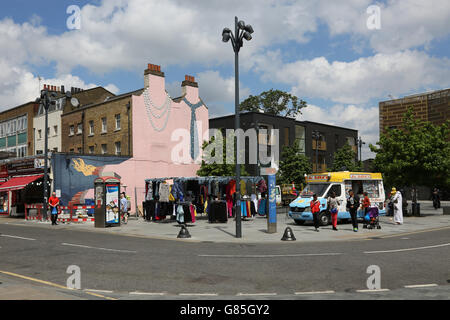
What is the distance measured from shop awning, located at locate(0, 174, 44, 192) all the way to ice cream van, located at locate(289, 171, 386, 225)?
20.3 meters

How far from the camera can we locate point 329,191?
21562 mm

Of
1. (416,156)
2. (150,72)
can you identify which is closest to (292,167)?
(150,72)

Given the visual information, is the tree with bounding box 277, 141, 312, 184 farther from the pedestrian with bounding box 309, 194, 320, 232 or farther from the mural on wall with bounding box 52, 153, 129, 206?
the pedestrian with bounding box 309, 194, 320, 232

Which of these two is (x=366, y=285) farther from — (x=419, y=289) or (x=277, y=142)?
(x=277, y=142)

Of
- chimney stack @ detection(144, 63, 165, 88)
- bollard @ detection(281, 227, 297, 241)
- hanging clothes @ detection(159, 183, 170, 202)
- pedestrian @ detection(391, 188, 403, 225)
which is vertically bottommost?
bollard @ detection(281, 227, 297, 241)

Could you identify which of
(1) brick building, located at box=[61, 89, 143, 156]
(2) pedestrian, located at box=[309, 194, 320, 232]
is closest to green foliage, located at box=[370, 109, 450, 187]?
(2) pedestrian, located at box=[309, 194, 320, 232]

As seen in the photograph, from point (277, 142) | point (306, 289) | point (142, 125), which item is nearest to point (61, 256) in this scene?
point (306, 289)

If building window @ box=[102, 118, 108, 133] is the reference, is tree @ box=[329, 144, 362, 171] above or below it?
below

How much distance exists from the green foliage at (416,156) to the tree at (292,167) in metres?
19.2

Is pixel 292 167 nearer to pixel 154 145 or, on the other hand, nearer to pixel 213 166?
pixel 213 166

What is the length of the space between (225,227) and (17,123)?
37.2 meters

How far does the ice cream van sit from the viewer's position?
21297mm

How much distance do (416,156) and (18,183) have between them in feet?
93.7

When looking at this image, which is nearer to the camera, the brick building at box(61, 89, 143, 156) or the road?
the road
